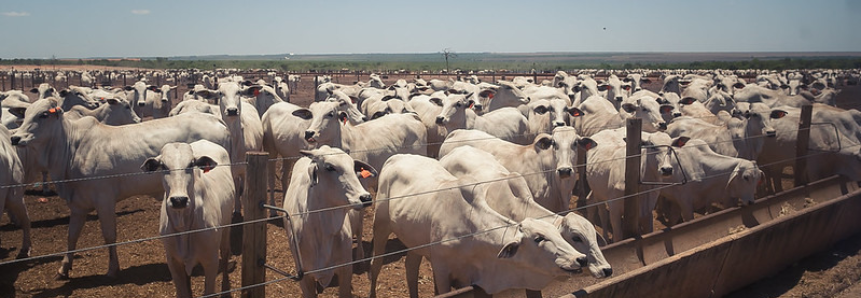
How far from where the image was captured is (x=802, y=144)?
1110cm

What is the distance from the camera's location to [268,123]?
500 inches

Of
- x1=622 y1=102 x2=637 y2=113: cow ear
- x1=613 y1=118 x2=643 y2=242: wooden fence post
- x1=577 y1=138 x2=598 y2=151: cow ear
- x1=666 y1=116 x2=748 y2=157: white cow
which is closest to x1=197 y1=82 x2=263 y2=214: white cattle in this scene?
x1=577 y1=138 x2=598 y2=151: cow ear

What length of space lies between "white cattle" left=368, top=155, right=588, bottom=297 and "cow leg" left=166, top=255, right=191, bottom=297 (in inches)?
78.3

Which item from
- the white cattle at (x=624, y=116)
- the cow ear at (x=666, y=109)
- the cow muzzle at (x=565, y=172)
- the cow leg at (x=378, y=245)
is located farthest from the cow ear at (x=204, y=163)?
the cow ear at (x=666, y=109)

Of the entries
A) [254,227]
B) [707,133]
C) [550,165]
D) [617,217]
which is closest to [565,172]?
[550,165]

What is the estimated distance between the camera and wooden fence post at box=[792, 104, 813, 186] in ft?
36.0

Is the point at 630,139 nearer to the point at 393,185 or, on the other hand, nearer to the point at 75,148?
the point at 393,185

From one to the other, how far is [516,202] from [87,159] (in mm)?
5805

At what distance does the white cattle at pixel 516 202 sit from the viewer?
533 centimetres

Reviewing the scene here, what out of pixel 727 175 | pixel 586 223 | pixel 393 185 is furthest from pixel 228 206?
pixel 727 175

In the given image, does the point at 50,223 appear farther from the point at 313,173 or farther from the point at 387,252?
the point at 313,173

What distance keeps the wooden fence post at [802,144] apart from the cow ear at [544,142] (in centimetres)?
522

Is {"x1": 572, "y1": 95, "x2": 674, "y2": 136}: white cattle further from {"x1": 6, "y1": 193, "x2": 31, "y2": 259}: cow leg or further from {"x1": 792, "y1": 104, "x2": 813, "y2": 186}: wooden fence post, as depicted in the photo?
{"x1": 6, "y1": 193, "x2": 31, "y2": 259}: cow leg

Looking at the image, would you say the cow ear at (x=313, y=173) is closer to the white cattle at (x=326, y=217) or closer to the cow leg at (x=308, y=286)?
the white cattle at (x=326, y=217)
